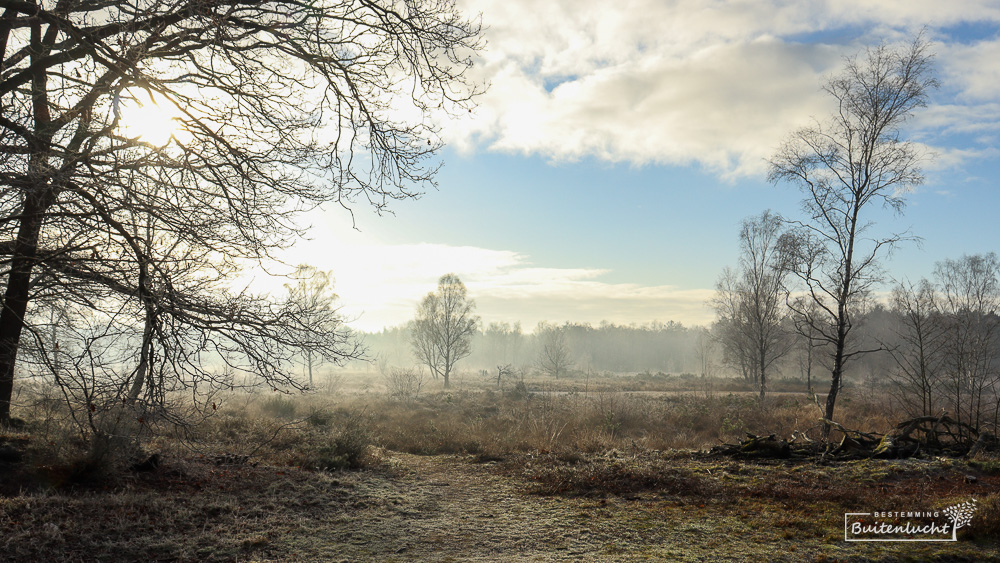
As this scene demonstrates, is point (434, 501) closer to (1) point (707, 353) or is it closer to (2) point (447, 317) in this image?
(2) point (447, 317)

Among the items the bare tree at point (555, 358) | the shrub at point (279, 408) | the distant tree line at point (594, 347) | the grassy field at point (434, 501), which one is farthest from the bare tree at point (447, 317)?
the distant tree line at point (594, 347)

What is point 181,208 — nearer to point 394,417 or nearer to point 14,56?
point 14,56

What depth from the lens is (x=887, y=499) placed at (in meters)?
6.12

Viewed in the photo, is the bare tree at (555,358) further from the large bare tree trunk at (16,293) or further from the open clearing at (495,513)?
the large bare tree trunk at (16,293)

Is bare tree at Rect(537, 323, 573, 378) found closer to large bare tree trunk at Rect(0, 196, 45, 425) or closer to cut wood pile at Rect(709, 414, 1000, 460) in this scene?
cut wood pile at Rect(709, 414, 1000, 460)

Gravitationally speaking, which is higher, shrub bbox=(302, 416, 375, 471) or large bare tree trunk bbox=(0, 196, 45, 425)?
large bare tree trunk bbox=(0, 196, 45, 425)

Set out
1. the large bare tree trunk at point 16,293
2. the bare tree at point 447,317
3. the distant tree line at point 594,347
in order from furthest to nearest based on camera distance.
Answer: the distant tree line at point 594,347 → the bare tree at point 447,317 → the large bare tree trunk at point 16,293

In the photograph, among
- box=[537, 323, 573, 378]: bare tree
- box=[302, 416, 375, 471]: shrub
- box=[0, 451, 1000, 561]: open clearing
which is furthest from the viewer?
box=[537, 323, 573, 378]: bare tree

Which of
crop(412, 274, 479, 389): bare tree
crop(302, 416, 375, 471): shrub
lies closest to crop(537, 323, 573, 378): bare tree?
crop(412, 274, 479, 389): bare tree

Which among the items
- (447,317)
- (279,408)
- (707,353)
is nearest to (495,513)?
(279,408)

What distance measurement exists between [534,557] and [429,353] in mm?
41487

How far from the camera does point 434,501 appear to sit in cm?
714

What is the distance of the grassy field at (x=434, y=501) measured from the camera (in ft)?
15.5

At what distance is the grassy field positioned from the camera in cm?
473
